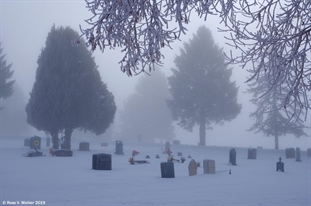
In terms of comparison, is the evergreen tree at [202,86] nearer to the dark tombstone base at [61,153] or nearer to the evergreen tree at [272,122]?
the evergreen tree at [272,122]

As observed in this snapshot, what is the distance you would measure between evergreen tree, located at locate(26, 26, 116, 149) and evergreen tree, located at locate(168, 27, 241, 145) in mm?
12118

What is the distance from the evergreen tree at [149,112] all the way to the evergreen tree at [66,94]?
26.1 meters

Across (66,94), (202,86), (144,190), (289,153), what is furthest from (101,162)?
(202,86)

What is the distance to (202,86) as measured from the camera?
136ft

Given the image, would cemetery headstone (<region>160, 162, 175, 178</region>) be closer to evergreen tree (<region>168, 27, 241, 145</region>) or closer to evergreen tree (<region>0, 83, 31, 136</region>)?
evergreen tree (<region>168, 27, 241, 145</region>)

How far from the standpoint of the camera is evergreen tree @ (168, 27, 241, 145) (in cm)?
4112

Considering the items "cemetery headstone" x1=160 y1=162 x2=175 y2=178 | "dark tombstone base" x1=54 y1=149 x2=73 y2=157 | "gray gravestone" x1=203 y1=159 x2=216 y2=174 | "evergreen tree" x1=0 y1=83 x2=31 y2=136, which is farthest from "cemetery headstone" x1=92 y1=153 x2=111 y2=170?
"evergreen tree" x1=0 y1=83 x2=31 y2=136

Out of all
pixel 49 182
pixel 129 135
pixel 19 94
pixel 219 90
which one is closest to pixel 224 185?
pixel 49 182

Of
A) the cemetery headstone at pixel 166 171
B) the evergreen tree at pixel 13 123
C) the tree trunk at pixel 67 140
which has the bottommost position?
the cemetery headstone at pixel 166 171

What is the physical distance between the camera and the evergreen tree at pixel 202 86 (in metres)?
41.1

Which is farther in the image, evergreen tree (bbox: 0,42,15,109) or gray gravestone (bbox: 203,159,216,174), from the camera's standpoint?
evergreen tree (bbox: 0,42,15,109)

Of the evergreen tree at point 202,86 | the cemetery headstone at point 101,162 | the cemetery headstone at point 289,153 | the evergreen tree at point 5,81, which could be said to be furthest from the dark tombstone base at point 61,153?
the evergreen tree at point 5,81

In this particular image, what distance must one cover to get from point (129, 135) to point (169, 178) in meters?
50.2

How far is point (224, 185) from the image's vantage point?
12.1m
